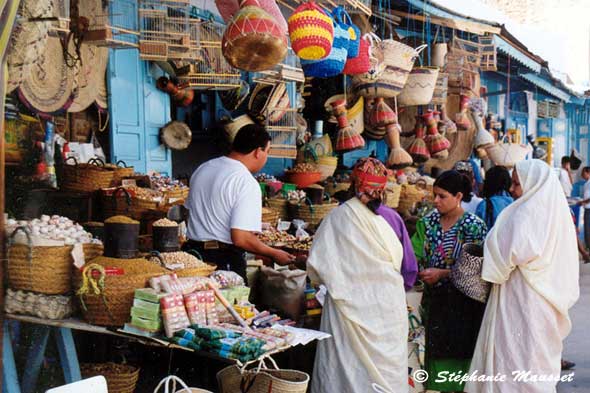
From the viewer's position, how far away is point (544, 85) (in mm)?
15141

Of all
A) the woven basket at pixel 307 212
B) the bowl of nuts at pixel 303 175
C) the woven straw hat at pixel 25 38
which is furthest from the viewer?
the bowl of nuts at pixel 303 175

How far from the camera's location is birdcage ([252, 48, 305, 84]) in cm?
618

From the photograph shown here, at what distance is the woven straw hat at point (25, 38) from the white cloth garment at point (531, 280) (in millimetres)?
2857

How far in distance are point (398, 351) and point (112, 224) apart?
6.14 ft

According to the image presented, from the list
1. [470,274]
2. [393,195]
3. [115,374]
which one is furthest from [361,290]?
[393,195]

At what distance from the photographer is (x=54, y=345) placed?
12.5 feet

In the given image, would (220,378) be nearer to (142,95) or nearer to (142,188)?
(142,188)

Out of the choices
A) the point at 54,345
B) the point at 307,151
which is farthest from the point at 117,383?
A: the point at 307,151

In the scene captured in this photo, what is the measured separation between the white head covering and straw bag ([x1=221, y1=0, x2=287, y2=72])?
176 cm

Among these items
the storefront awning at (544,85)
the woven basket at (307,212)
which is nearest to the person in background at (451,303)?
the woven basket at (307,212)

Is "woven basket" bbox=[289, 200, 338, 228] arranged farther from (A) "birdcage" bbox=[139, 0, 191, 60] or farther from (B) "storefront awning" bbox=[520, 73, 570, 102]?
(B) "storefront awning" bbox=[520, 73, 570, 102]

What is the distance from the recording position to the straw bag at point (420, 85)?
775 centimetres

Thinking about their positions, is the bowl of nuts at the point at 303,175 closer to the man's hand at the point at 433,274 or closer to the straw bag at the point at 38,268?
the man's hand at the point at 433,274

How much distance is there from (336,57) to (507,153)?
5866mm
